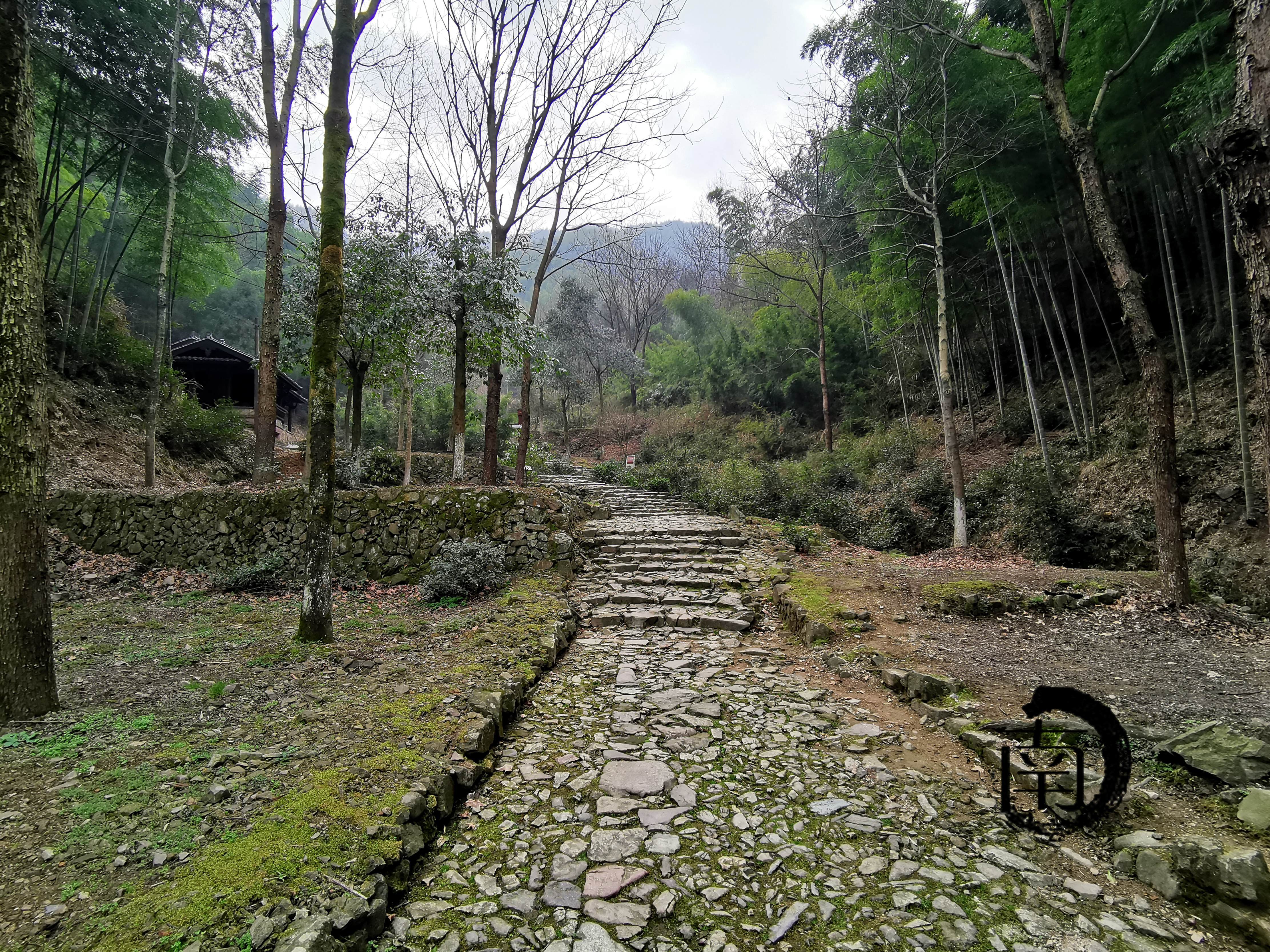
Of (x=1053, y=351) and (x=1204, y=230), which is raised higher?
(x=1204, y=230)

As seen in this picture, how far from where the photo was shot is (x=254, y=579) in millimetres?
6641

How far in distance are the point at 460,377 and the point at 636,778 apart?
26.0 feet

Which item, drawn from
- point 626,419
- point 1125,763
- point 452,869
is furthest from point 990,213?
point 626,419

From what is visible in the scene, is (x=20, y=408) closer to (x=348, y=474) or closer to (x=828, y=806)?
(x=828, y=806)

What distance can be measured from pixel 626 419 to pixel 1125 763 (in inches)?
948

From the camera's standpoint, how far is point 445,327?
928 centimetres

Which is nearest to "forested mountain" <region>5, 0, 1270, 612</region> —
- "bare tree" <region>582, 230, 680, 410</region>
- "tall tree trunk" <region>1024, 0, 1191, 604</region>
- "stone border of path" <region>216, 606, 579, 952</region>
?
"tall tree trunk" <region>1024, 0, 1191, 604</region>

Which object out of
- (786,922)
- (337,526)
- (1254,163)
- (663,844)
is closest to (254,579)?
(337,526)

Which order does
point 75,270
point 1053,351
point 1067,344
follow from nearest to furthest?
point 1067,344, point 1053,351, point 75,270

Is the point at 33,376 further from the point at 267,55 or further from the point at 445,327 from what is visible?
the point at 267,55

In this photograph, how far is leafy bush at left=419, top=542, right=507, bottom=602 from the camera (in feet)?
20.1

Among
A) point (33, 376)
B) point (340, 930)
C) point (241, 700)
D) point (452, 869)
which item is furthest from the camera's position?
point (241, 700)

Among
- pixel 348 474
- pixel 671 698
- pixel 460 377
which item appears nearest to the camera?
pixel 671 698

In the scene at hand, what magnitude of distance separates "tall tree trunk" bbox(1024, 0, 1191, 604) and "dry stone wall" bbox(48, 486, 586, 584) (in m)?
6.38
